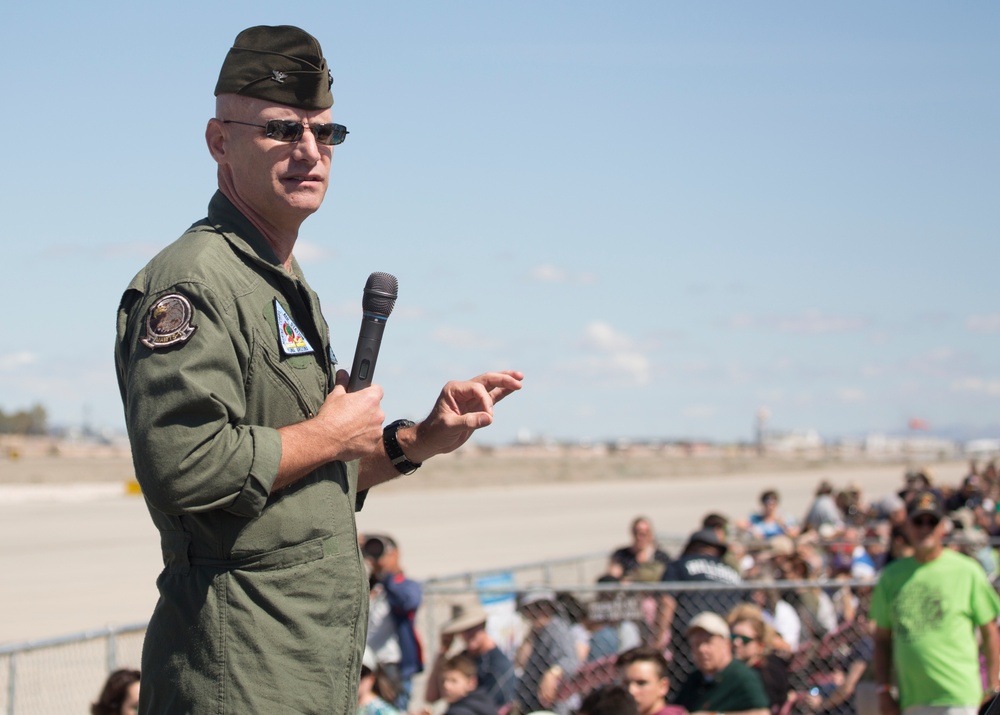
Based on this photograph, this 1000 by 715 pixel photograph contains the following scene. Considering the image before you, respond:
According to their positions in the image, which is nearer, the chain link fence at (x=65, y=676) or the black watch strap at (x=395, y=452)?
the black watch strap at (x=395, y=452)

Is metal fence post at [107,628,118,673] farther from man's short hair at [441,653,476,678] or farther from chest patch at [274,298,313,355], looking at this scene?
chest patch at [274,298,313,355]

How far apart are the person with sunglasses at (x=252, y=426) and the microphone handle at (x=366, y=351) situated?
1.3 inches

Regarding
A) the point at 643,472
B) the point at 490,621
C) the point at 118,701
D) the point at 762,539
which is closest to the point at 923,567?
the point at 490,621

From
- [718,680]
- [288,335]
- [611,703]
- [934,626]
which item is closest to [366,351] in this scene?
[288,335]

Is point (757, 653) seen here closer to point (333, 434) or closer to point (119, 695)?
point (119, 695)

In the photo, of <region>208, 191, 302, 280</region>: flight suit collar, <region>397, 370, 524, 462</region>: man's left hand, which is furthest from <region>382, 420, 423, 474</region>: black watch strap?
<region>208, 191, 302, 280</region>: flight suit collar

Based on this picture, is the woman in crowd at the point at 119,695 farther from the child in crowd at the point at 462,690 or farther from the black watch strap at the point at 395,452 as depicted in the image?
the black watch strap at the point at 395,452

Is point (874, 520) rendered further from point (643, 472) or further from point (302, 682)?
point (643, 472)

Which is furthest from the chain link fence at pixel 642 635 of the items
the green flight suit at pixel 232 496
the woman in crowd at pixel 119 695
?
the green flight suit at pixel 232 496

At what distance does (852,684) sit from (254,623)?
692 cm

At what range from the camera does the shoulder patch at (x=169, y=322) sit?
2139 millimetres

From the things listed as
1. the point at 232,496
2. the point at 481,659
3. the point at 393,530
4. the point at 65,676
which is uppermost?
the point at 232,496

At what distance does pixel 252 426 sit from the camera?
2.21 metres

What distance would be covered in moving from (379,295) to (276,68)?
0.53m
